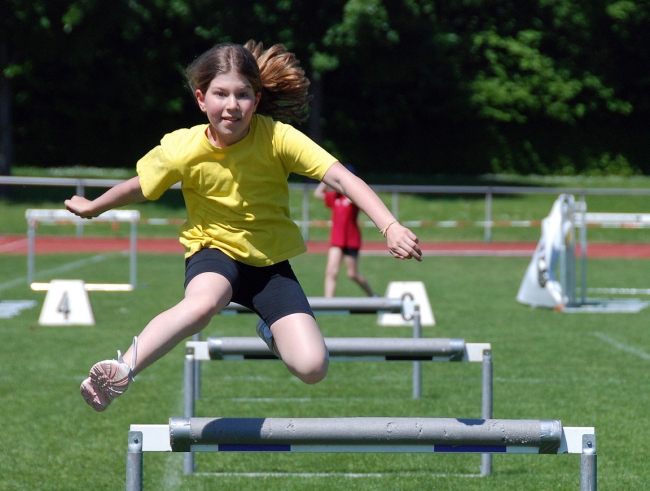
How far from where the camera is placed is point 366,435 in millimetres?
3652

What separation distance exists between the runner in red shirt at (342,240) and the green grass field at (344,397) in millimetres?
492

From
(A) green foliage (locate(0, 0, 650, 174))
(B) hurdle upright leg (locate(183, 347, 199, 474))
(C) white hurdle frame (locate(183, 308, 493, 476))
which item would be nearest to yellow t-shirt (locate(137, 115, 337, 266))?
(C) white hurdle frame (locate(183, 308, 493, 476))

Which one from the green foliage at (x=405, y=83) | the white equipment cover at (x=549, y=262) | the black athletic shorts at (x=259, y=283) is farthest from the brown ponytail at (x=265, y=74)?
the green foliage at (x=405, y=83)

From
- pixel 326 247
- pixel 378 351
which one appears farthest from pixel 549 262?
pixel 326 247

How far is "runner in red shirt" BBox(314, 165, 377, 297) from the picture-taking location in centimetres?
1242

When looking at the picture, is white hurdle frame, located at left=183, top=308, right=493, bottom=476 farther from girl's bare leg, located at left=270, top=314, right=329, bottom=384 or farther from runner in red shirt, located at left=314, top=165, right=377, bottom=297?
runner in red shirt, located at left=314, top=165, right=377, bottom=297

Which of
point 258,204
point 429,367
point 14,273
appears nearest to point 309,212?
point 14,273

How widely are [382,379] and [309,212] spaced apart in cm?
2020

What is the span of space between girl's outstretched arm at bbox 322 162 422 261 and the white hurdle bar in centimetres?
151

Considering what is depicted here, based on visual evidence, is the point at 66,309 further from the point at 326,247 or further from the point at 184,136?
the point at 326,247

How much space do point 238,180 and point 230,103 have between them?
34 cm

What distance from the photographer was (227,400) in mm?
7871

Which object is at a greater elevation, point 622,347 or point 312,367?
point 312,367

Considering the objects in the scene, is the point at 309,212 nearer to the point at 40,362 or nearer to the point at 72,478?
the point at 40,362
